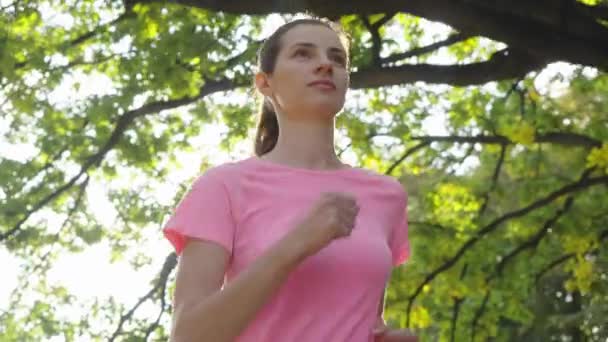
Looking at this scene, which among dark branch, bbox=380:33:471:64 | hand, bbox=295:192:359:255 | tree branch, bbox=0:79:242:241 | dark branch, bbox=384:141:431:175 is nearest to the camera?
hand, bbox=295:192:359:255

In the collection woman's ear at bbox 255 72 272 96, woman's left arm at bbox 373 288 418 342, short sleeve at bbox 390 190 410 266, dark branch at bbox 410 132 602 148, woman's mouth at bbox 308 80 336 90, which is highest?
dark branch at bbox 410 132 602 148

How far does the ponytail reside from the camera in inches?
108

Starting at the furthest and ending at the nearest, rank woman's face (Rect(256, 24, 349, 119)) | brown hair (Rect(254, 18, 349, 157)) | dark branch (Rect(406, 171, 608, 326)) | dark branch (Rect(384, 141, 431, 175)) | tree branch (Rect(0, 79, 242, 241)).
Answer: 1. dark branch (Rect(384, 141, 431, 175))
2. dark branch (Rect(406, 171, 608, 326))
3. tree branch (Rect(0, 79, 242, 241))
4. brown hair (Rect(254, 18, 349, 157))
5. woman's face (Rect(256, 24, 349, 119))

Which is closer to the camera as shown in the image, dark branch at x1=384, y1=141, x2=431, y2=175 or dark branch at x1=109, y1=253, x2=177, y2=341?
dark branch at x1=109, y1=253, x2=177, y2=341

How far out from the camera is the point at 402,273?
32.7 feet

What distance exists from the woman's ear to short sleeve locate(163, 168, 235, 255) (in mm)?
331

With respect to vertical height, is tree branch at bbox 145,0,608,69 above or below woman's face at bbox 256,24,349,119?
above

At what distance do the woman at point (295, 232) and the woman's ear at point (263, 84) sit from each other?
0.03 m

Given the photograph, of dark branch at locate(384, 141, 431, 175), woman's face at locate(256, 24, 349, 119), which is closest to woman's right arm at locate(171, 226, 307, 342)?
woman's face at locate(256, 24, 349, 119)

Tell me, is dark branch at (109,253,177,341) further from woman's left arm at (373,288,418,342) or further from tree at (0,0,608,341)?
woman's left arm at (373,288,418,342)

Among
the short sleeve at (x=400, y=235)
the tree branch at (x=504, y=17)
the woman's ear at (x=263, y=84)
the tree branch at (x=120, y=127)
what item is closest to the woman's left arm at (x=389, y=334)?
the short sleeve at (x=400, y=235)

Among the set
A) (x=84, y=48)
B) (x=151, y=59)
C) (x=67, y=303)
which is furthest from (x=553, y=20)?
(x=67, y=303)

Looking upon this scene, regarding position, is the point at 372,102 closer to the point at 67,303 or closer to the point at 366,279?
the point at 67,303

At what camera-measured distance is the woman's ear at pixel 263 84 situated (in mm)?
2668
